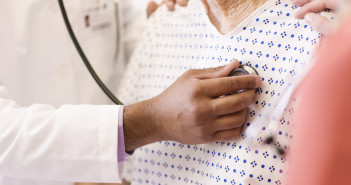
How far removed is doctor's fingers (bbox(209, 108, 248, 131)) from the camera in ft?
2.34

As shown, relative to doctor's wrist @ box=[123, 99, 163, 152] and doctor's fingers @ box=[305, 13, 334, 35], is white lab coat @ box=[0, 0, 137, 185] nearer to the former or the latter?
doctor's wrist @ box=[123, 99, 163, 152]

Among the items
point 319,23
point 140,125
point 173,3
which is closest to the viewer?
point 319,23

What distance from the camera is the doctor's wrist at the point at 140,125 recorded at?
774 mm

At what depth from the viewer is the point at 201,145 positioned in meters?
0.81

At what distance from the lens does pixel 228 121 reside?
2.33 ft

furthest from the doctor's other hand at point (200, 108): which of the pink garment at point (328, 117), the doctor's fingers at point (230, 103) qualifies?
the pink garment at point (328, 117)

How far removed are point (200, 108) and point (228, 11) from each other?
0.27 m

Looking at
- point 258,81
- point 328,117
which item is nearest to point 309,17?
point 258,81

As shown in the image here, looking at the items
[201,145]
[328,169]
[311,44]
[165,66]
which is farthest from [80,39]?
[328,169]

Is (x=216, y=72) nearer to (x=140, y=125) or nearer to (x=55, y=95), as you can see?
(x=140, y=125)

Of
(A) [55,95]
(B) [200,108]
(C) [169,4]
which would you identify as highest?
(C) [169,4]

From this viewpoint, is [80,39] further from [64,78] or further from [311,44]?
[311,44]

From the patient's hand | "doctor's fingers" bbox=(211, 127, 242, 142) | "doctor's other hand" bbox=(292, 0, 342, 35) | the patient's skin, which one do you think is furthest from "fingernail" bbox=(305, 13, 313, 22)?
the patient's hand

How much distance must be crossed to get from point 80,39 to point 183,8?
0.36 metres
